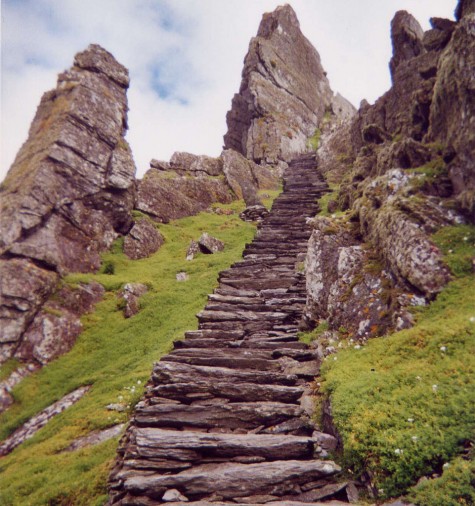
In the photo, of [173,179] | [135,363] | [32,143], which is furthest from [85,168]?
[135,363]

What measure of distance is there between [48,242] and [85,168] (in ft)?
24.8

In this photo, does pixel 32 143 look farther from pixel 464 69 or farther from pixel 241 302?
pixel 464 69

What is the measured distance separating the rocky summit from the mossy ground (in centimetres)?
4

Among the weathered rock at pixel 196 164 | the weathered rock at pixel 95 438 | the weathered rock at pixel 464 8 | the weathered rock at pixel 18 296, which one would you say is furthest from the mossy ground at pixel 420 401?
the weathered rock at pixel 196 164

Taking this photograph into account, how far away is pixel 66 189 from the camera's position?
28375 millimetres

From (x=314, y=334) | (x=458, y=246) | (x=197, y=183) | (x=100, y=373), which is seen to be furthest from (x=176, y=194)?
(x=458, y=246)

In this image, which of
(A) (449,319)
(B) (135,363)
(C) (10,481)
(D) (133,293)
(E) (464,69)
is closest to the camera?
(A) (449,319)

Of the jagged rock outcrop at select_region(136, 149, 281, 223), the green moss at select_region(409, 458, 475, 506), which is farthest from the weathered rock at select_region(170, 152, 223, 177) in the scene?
the green moss at select_region(409, 458, 475, 506)

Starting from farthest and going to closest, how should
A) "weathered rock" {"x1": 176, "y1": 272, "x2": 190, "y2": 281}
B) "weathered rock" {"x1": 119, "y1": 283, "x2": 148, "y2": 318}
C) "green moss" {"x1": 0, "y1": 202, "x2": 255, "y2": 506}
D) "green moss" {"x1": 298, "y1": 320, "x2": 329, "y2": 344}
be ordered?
"weathered rock" {"x1": 176, "y1": 272, "x2": 190, "y2": 281}
"weathered rock" {"x1": 119, "y1": 283, "x2": 148, "y2": 318}
"green moss" {"x1": 298, "y1": 320, "x2": 329, "y2": 344}
"green moss" {"x1": 0, "y1": 202, "x2": 255, "y2": 506}

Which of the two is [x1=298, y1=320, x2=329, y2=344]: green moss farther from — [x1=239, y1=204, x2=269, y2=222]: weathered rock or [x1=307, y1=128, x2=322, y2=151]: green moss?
[x1=307, y1=128, x2=322, y2=151]: green moss

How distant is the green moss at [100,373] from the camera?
34.9ft

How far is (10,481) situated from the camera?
444 inches

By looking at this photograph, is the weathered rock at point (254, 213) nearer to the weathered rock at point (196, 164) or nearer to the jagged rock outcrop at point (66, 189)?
the weathered rock at point (196, 164)

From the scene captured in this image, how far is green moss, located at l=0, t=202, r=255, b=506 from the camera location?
10.6 meters
